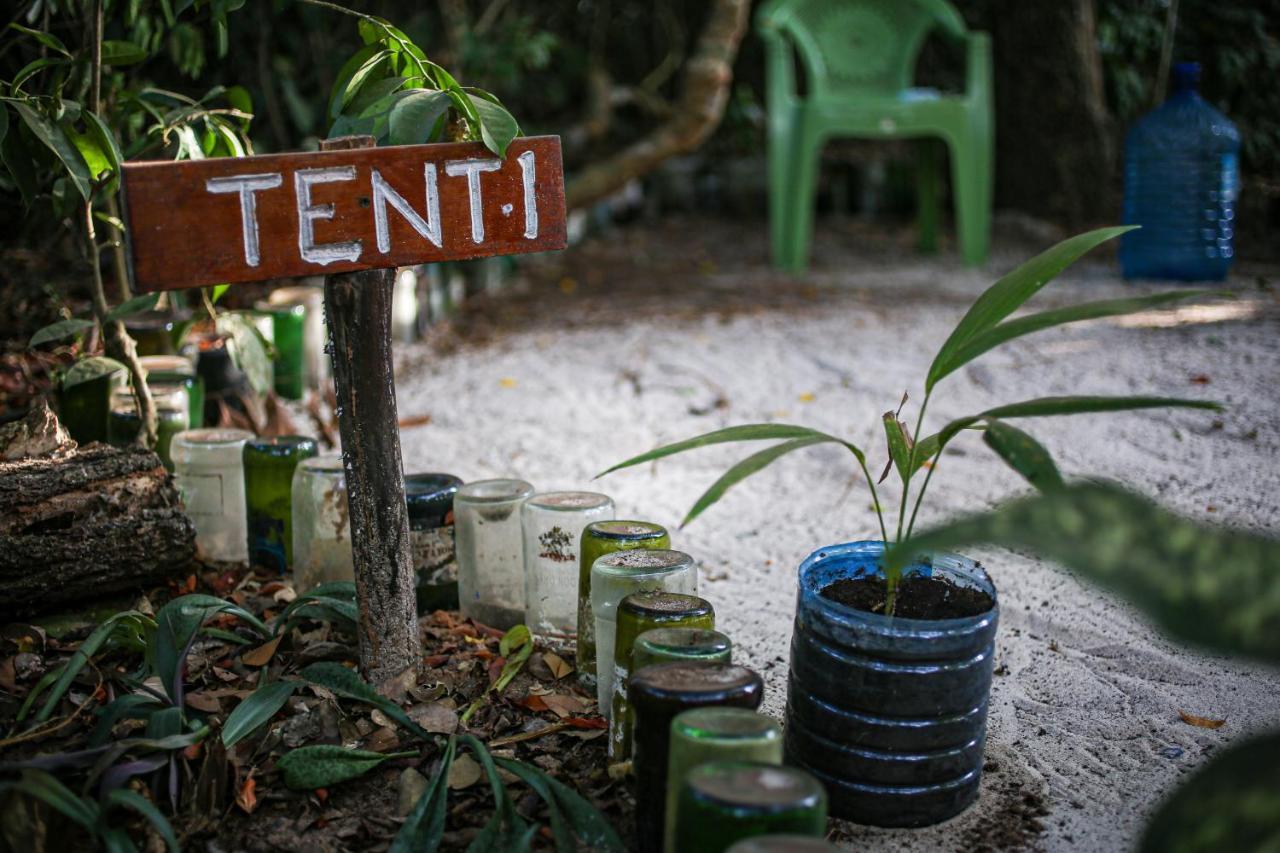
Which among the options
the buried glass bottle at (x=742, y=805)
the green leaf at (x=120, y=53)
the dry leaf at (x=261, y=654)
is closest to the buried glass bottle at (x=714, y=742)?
the buried glass bottle at (x=742, y=805)

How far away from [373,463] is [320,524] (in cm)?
39

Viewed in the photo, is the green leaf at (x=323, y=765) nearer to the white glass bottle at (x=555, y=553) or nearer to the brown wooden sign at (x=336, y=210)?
the white glass bottle at (x=555, y=553)

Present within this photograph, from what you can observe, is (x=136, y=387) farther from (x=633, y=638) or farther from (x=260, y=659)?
(x=633, y=638)

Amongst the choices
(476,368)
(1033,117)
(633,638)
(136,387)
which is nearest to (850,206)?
(1033,117)

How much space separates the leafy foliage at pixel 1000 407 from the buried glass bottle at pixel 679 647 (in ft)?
0.60

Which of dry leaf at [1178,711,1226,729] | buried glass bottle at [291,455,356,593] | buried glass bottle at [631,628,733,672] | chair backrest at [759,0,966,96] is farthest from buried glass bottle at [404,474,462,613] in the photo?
chair backrest at [759,0,966,96]

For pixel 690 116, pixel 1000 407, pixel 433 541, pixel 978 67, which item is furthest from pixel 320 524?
pixel 978 67

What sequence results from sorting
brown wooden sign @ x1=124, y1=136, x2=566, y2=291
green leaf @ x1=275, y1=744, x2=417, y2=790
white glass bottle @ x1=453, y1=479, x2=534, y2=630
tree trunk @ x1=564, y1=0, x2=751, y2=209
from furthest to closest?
1. tree trunk @ x1=564, y1=0, x2=751, y2=209
2. white glass bottle @ x1=453, y1=479, x2=534, y2=630
3. green leaf @ x1=275, y1=744, x2=417, y2=790
4. brown wooden sign @ x1=124, y1=136, x2=566, y2=291

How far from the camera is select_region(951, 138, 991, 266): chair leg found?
449cm

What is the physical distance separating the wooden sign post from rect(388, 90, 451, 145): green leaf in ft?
0.09

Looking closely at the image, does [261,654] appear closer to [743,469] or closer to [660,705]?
[660,705]

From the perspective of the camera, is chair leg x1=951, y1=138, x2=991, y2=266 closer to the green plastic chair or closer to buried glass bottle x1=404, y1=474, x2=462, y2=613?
the green plastic chair

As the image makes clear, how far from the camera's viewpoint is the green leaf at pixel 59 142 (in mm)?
1682

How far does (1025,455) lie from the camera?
3.92 feet
